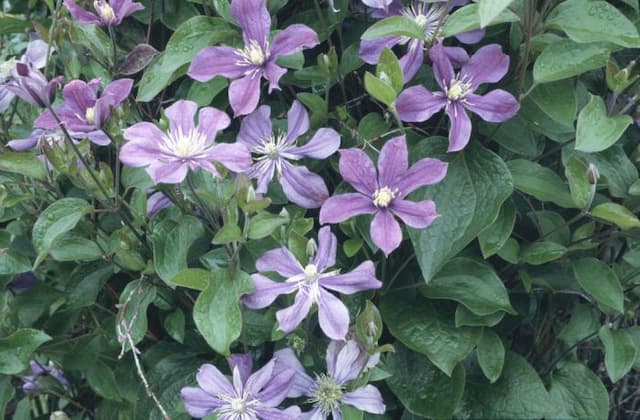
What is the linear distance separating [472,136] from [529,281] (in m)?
0.22

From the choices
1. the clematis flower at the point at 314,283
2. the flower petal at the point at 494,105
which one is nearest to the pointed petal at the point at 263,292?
the clematis flower at the point at 314,283

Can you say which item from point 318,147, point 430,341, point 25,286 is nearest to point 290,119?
point 318,147

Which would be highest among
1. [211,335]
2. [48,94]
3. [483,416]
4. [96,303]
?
[48,94]

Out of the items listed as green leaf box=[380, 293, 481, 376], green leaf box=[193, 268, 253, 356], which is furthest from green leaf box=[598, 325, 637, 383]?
green leaf box=[193, 268, 253, 356]

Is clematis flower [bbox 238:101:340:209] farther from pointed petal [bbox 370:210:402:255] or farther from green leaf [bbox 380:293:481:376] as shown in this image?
green leaf [bbox 380:293:481:376]

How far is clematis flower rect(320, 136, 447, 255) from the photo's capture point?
2.77 feet

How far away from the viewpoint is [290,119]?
0.97 metres

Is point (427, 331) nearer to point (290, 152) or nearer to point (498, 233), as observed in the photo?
point (498, 233)

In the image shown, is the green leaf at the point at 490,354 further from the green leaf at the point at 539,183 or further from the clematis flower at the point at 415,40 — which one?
the clematis flower at the point at 415,40

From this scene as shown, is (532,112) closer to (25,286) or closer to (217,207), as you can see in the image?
(217,207)

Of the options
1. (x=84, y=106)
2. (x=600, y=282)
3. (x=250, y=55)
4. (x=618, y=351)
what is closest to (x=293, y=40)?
(x=250, y=55)

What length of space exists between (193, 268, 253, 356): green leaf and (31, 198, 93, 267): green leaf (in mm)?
196

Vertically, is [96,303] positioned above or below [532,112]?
below

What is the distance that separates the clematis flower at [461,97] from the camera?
88cm
